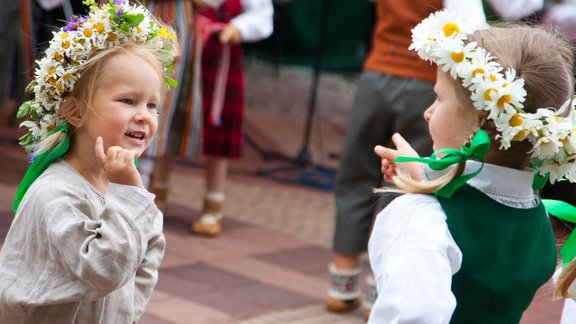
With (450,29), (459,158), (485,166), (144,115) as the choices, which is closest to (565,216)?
(485,166)

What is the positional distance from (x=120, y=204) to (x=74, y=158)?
0.34 m

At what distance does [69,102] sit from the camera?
2281 millimetres

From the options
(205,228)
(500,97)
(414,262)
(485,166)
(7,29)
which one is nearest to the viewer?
(414,262)

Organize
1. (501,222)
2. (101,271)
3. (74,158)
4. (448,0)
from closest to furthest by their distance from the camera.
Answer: (101,271), (501,222), (74,158), (448,0)

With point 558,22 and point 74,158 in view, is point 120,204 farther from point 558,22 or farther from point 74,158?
point 558,22

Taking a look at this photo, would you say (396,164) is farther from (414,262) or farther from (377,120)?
(377,120)

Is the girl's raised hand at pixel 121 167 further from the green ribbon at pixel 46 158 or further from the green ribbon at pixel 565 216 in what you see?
the green ribbon at pixel 565 216

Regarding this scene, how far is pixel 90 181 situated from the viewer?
225 cm

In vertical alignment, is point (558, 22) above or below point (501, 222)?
below

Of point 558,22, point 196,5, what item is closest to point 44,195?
point 196,5

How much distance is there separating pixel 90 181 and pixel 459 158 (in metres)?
0.88

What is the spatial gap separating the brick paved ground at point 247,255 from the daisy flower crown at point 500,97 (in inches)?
28.4

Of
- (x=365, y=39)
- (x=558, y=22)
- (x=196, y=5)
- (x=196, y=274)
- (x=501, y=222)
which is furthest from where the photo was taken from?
(x=365, y=39)

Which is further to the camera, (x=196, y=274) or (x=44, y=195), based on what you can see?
(x=196, y=274)
